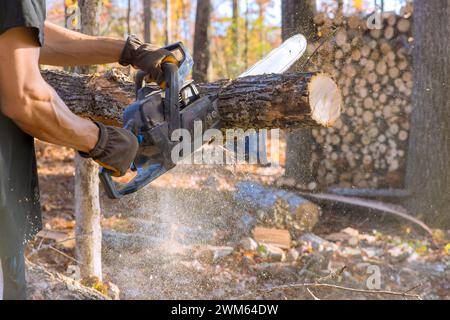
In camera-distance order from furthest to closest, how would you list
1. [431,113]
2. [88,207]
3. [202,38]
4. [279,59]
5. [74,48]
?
[202,38], [431,113], [88,207], [279,59], [74,48]

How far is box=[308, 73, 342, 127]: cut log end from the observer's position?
2662 millimetres

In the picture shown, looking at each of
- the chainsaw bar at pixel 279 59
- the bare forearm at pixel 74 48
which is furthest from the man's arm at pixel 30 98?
the chainsaw bar at pixel 279 59

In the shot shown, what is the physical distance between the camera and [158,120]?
2.24 m

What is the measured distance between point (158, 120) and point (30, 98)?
69 centimetres

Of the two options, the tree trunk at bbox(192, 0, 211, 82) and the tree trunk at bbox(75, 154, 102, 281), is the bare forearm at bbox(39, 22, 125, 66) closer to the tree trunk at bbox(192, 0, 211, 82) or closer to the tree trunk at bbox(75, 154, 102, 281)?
the tree trunk at bbox(75, 154, 102, 281)

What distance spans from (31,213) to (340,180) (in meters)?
4.37

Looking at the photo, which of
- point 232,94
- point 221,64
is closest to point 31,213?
point 232,94

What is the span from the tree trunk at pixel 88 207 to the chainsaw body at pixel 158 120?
4.24 ft

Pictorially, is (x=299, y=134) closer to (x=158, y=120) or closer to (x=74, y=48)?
(x=74, y=48)

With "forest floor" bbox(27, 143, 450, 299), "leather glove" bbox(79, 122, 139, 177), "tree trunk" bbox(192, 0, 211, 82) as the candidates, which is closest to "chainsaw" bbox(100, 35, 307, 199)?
"leather glove" bbox(79, 122, 139, 177)

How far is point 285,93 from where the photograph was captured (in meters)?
2.70

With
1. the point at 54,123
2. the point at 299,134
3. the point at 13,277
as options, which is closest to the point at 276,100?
the point at 54,123
